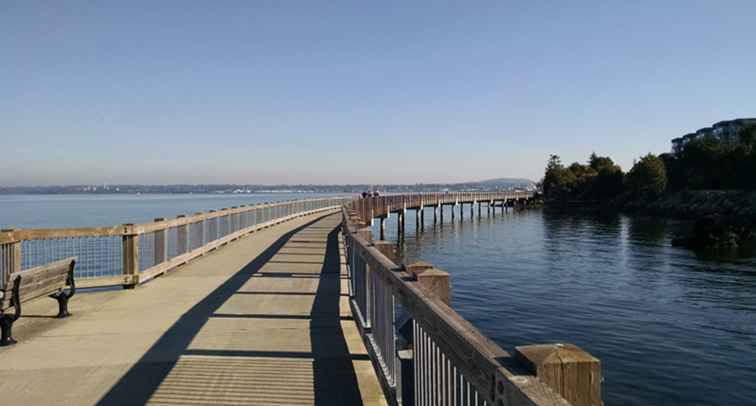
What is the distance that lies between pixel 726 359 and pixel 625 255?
787 inches

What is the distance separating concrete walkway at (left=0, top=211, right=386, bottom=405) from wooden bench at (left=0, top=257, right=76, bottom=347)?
0.28 m

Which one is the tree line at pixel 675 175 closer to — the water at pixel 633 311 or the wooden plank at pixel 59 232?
the water at pixel 633 311

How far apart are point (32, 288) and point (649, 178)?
95529 mm

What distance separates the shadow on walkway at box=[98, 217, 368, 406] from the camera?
524 cm

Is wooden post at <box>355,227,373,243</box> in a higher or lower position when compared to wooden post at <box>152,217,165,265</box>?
higher

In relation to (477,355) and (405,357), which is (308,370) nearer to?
(405,357)

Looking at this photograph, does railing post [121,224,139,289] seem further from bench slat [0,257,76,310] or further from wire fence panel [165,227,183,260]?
bench slat [0,257,76,310]

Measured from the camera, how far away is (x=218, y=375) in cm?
583

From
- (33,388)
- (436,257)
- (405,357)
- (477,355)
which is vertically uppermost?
(477,355)

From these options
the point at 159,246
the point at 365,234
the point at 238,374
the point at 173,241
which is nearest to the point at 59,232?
the point at 159,246

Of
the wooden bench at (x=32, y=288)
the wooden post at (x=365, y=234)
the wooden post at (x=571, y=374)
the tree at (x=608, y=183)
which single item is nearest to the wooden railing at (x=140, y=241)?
the wooden bench at (x=32, y=288)

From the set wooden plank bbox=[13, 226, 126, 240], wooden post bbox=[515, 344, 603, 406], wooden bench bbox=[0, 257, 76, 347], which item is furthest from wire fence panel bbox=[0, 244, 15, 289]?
wooden post bbox=[515, 344, 603, 406]

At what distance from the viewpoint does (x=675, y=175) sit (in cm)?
9519

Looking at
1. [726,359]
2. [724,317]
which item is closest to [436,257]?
[724,317]
